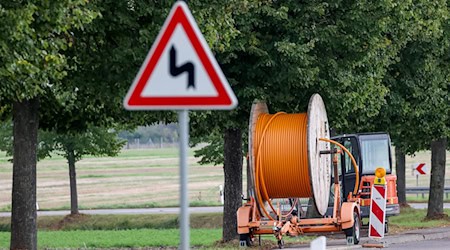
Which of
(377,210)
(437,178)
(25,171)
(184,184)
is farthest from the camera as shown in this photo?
(437,178)

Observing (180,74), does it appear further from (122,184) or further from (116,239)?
(122,184)

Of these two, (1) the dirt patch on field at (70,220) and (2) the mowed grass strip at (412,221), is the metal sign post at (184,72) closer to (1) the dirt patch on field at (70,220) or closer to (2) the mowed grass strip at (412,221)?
(2) the mowed grass strip at (412,221)

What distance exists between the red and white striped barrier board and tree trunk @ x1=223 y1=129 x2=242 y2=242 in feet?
10.4

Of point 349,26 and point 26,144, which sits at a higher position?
point 349,26

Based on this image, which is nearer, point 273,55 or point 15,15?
point 15,15

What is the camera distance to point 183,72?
408 inches

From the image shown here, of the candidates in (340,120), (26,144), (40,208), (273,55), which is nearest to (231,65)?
(273,55)

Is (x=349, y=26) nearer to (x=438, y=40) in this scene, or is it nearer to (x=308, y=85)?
(x=308, y=85)

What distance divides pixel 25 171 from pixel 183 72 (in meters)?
13.9

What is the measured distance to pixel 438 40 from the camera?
36656mm

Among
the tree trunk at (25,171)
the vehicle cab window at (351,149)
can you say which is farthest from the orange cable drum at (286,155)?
the vehicle cab window at (351,149)

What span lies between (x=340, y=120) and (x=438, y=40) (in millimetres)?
7173

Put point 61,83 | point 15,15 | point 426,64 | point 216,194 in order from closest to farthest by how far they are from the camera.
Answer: point 15,15
point 61,83
point 426,64
point 216,194

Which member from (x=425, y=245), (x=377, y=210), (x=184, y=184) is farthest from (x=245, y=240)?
(x=184, y=184)
